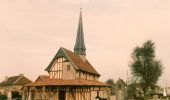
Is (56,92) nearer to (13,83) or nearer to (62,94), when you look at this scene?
(62,94)

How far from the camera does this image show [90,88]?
37281 millimetres

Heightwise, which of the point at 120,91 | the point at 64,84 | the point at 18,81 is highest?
the point at 18,81

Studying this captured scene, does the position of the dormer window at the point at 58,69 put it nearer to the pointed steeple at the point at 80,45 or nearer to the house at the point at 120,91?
the pointed steeple at the point at 80,45

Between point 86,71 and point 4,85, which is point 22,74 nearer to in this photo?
point 4,85

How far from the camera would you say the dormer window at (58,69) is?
38.0 metres

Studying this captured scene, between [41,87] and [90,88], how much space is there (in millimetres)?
7368

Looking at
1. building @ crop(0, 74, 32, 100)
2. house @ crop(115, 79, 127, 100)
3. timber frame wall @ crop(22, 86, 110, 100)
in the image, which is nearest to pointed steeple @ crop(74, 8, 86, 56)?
house @ crop(115, 79, 127, 100)

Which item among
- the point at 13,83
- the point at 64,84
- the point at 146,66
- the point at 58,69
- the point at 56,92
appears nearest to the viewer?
the point at 64,84

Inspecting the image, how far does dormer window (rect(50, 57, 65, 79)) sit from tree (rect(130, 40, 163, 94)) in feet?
66.3

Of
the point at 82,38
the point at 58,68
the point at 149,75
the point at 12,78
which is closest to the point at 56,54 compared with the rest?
the point at 58,68

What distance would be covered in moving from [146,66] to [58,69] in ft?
70.3

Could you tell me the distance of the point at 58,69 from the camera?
125 feet

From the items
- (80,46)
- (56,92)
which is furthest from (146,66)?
(56,92)

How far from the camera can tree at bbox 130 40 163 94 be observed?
51219 millimetres
